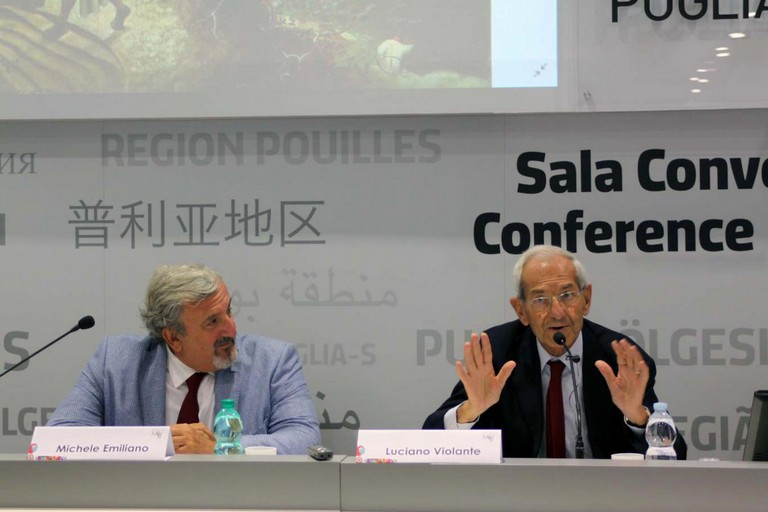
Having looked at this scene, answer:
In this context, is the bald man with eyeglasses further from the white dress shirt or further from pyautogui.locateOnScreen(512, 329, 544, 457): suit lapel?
the white dress shirt

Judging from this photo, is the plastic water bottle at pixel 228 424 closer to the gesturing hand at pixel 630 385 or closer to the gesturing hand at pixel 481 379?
the gesturing hand at pixel 481 379

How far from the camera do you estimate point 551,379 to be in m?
3.19

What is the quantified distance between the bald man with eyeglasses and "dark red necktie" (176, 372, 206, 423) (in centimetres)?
78

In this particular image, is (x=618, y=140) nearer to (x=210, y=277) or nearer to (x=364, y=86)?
(x=364, y=86)

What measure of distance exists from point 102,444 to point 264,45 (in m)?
2.09

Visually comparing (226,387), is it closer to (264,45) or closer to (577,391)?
(577,391)

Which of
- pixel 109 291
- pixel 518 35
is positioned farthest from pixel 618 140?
pixel 109 291

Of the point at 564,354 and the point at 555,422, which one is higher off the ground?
the point at 564,354

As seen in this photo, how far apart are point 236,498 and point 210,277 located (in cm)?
141

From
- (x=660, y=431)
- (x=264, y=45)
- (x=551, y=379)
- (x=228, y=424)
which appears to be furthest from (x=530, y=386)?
(x=264, y=45)

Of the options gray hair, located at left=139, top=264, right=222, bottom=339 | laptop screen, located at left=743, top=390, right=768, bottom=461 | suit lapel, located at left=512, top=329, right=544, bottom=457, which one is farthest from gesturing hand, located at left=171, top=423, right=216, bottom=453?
laptop screen, located at left=743, top=390, right=768, bottom=461

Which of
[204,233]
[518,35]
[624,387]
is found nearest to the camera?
[624,387]

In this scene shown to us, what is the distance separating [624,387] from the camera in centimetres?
295

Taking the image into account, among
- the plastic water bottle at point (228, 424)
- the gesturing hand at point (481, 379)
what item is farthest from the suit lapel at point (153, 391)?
the gesturing hand at point (481, 379)
